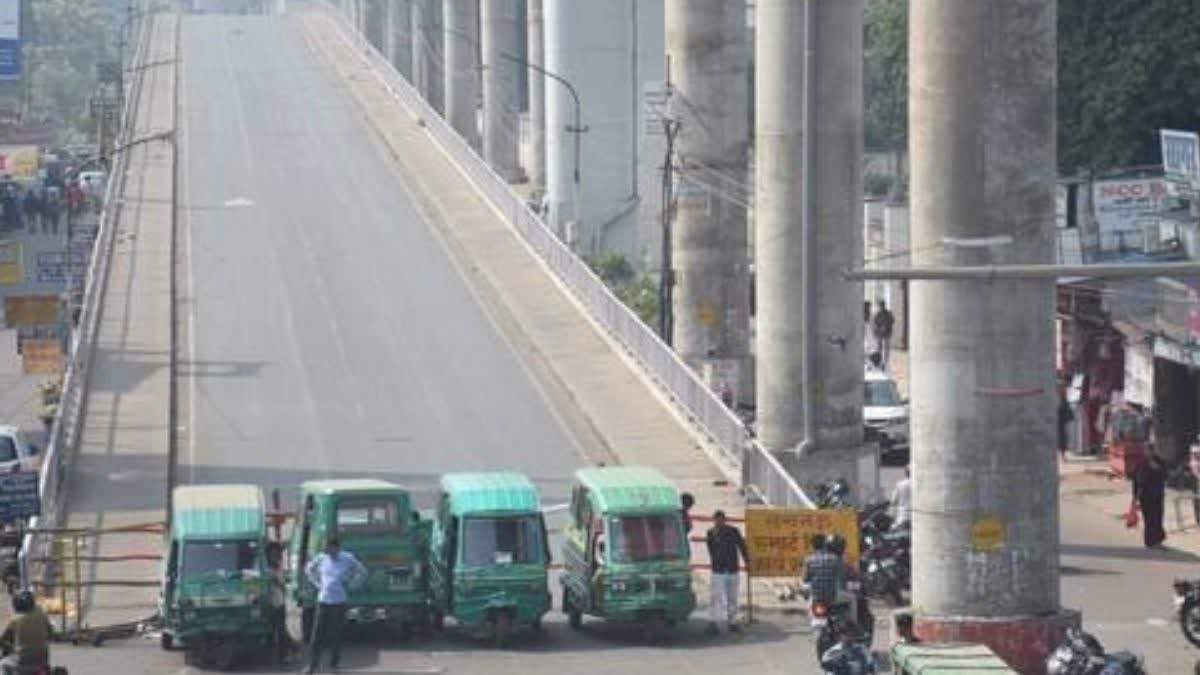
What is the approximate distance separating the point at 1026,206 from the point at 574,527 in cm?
801

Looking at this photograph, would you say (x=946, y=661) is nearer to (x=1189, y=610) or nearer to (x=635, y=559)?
(x=1189, y=610)

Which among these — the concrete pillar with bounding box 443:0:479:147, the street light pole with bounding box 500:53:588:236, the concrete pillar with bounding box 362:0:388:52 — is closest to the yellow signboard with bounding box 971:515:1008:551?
the street light pole with bounding box 500:53:588:236

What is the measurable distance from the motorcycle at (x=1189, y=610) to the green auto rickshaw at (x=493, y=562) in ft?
24.0

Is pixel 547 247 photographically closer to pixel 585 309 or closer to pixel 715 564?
pixel 585 309

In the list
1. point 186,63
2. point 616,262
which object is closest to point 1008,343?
point 616,262

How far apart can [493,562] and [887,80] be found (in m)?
75.6

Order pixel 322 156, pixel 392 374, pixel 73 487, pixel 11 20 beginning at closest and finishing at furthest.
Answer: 1. pixel 73 487
2. pixel 392 374
3. pixel 11 20
4. pixel 322 156

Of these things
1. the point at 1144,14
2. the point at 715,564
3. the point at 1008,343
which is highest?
the point at 1144,14

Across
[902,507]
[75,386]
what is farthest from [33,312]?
[902,507]

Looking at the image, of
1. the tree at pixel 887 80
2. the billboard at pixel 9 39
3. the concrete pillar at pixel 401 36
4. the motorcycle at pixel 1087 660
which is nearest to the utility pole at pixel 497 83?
the tree at pixel 887 80

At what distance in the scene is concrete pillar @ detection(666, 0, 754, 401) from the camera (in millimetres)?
65625

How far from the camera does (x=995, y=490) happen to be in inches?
1336

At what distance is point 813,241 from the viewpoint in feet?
178

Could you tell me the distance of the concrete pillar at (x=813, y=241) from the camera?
178 feet
